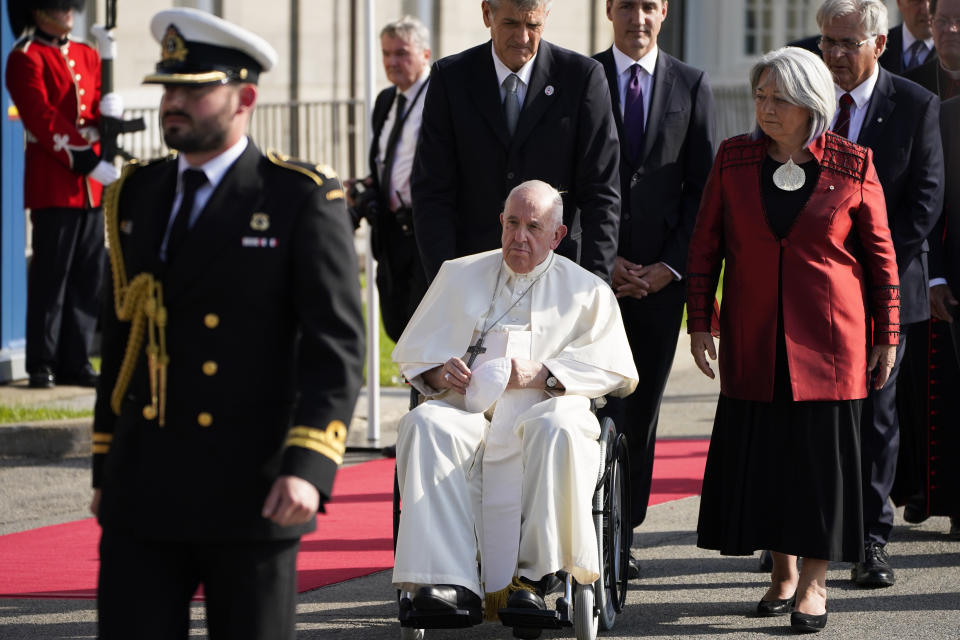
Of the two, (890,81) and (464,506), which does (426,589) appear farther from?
(890,81)

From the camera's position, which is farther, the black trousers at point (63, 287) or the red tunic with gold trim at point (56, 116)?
the black trousers at point (63, 287)

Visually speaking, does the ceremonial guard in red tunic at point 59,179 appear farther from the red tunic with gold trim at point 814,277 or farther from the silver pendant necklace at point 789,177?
the silver pendant necklace at point 789,177

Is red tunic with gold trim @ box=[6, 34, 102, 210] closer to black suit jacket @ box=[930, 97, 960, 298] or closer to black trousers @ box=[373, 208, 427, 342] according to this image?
black trousers @ box=[373, 208, 427, 342]

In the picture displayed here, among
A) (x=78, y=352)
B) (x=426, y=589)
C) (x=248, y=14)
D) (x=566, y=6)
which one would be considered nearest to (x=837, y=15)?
(x=426, y=589)

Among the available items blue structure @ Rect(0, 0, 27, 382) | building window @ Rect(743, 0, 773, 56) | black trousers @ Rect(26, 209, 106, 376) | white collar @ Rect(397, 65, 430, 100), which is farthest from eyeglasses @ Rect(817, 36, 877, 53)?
building window @ Rect(743, 0, 773, 56)

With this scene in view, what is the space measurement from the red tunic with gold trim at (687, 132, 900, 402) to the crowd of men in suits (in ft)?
1.58

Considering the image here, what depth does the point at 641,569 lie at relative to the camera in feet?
21.0

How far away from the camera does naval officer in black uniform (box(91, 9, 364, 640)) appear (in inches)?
135

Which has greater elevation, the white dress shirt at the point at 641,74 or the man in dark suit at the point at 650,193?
the white dress shirt at the point at 641,74

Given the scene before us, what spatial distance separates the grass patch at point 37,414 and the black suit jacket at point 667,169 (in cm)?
380

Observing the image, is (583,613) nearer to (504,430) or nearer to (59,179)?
(504,430)

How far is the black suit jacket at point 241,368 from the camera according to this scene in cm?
344

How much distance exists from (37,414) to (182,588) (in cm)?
590

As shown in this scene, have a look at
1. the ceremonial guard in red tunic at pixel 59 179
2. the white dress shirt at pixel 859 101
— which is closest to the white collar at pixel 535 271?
the white dress shirt at pixel 859 101
